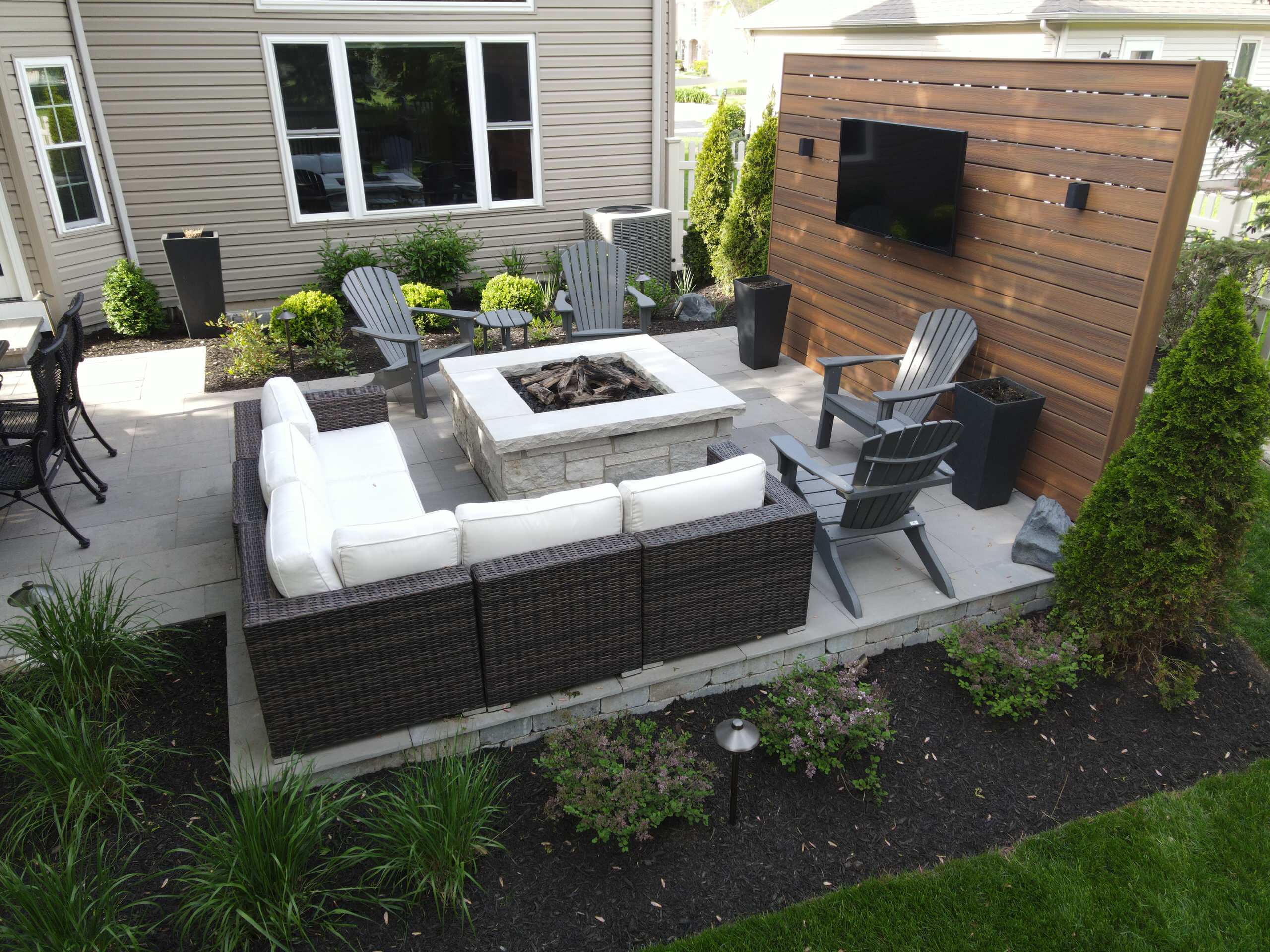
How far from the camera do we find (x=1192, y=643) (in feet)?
13.8

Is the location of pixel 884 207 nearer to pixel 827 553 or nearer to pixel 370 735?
pixel 827 553

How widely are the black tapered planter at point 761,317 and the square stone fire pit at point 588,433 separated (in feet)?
5.43

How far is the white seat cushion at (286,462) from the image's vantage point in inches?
147

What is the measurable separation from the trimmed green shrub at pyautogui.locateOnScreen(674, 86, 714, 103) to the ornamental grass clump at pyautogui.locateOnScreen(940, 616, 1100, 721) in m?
31.0

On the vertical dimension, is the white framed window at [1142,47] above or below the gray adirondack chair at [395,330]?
above

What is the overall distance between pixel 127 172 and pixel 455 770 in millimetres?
7559

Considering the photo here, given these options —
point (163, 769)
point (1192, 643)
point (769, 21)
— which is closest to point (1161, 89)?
point (1192, 643)

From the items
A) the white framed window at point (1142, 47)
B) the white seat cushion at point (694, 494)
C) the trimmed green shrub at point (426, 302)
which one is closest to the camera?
the white seat cushion at point (694, 494)

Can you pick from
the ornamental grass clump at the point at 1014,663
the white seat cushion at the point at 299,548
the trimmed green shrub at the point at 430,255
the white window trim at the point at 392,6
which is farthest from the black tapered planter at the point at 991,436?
the white window trim at the point at 392,6

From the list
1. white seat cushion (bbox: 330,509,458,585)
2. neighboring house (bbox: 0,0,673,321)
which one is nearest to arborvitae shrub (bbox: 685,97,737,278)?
neighboring house (bbox: 0,0,673,321)

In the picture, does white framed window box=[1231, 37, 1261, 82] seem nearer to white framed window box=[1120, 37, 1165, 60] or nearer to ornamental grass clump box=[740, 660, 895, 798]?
white framed window box=[1120, 37, 1165, 60]

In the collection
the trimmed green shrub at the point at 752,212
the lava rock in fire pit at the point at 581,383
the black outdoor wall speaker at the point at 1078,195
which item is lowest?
the lava rock in fire pit at the point at 581,383

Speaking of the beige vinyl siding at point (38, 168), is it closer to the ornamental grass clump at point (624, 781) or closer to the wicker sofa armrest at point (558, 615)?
the wicker sofa armrest at point (558, 615)

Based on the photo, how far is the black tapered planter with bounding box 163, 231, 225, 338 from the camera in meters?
7.96
